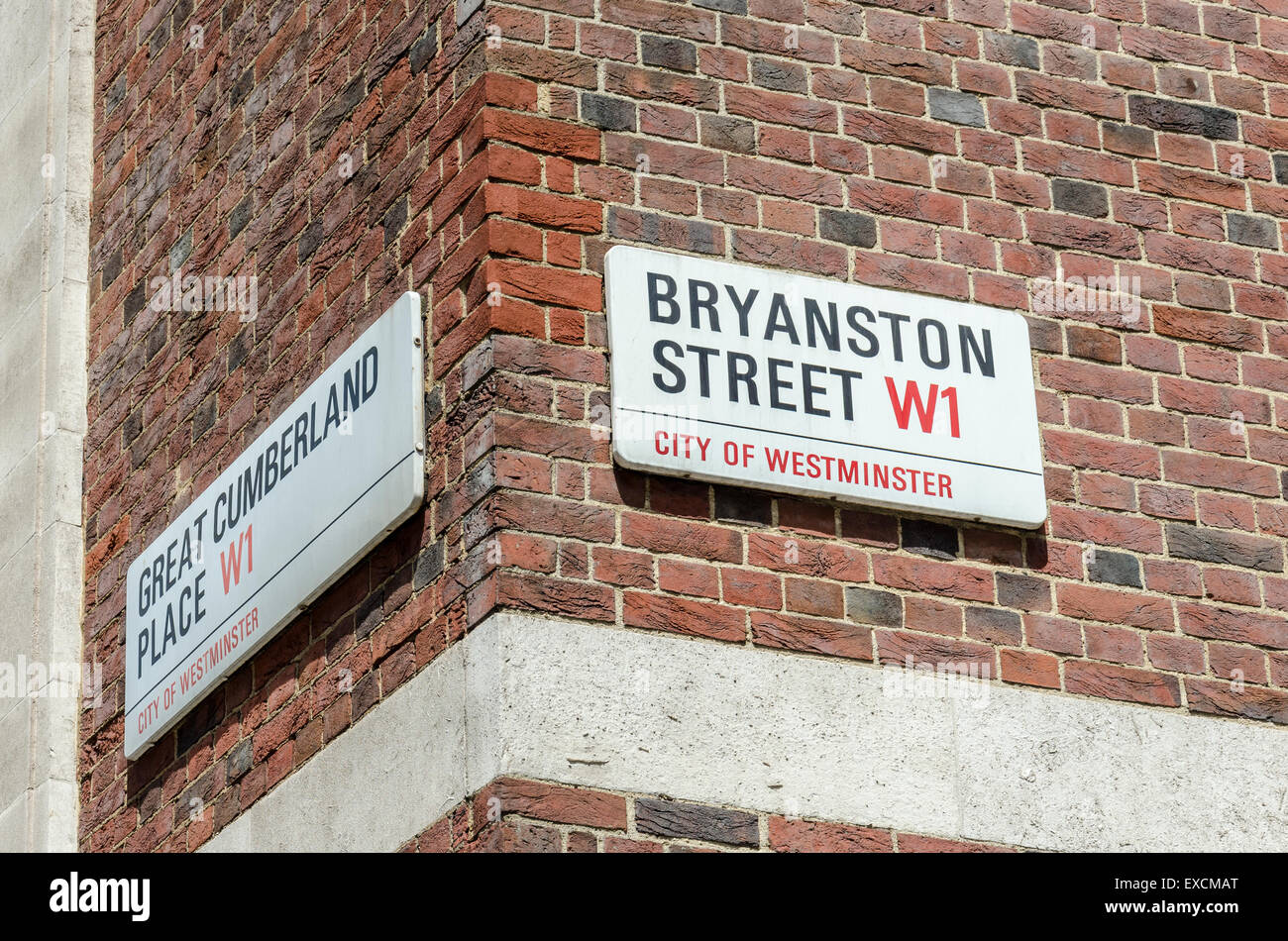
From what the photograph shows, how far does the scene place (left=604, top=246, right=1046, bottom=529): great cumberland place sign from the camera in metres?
7.30

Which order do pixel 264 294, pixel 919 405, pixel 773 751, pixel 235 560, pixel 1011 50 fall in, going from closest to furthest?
pixel 773 751
pixel 919 405
pixel 235 560
pixel 1011 50
pixel 264 294

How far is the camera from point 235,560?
8148 mm

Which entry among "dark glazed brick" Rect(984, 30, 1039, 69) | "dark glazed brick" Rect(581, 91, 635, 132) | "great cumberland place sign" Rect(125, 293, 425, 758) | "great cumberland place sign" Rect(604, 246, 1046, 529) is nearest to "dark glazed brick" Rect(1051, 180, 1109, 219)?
"dark glazed brick" Rect(984, 30, 1039, 69)

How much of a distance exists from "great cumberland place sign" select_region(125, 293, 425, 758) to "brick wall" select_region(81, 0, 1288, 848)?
0.10m

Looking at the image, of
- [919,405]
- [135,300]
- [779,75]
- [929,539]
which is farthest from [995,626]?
[135,300]

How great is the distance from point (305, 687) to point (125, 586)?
1.38 meters

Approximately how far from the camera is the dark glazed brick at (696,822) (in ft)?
22.4

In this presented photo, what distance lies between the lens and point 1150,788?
24.5 feet

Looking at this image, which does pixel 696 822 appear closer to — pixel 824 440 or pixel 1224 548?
pixel 824 440

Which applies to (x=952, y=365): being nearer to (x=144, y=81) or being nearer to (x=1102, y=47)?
(x=1102, y=47)

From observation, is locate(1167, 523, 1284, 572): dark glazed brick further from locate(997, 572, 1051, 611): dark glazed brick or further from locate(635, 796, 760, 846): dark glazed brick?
locate(635, 796, 760, 846): dark glazed brick

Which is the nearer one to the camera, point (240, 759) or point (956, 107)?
point (240, 759)

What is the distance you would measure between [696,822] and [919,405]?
59.6 inches

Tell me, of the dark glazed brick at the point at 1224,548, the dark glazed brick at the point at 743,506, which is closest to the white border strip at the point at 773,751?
the dark glazed brick at the point at 743,506
